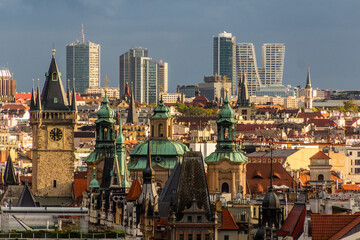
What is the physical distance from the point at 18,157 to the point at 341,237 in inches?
4993

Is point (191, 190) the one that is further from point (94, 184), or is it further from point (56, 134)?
point (56, 134)

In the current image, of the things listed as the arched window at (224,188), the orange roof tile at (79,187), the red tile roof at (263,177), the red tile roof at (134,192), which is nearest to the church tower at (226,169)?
the arched window at (224,188)

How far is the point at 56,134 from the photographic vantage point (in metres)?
126

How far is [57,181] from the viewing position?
125 meters

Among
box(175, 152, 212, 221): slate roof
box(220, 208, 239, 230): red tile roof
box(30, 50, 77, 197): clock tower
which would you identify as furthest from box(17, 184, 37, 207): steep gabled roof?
box(175, 152, 212, 221): slate roof

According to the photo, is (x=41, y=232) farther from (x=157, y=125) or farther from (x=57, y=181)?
(x=57, y=181)

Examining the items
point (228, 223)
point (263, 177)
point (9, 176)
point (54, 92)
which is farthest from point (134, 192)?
point (54, 92)

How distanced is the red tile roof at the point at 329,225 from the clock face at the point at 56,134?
59.6 meters

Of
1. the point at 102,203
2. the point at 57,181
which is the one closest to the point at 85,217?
the point at 102,203

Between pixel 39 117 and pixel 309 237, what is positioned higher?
pixel 39 117

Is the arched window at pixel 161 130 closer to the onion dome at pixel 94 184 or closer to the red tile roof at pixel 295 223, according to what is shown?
the onion dome at pixel 94 184

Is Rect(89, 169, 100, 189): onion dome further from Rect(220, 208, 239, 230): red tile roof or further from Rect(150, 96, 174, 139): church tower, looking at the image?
Rect(220, 208, 239, 230): red tile roof

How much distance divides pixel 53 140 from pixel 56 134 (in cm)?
51

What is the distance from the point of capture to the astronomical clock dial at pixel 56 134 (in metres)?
126
